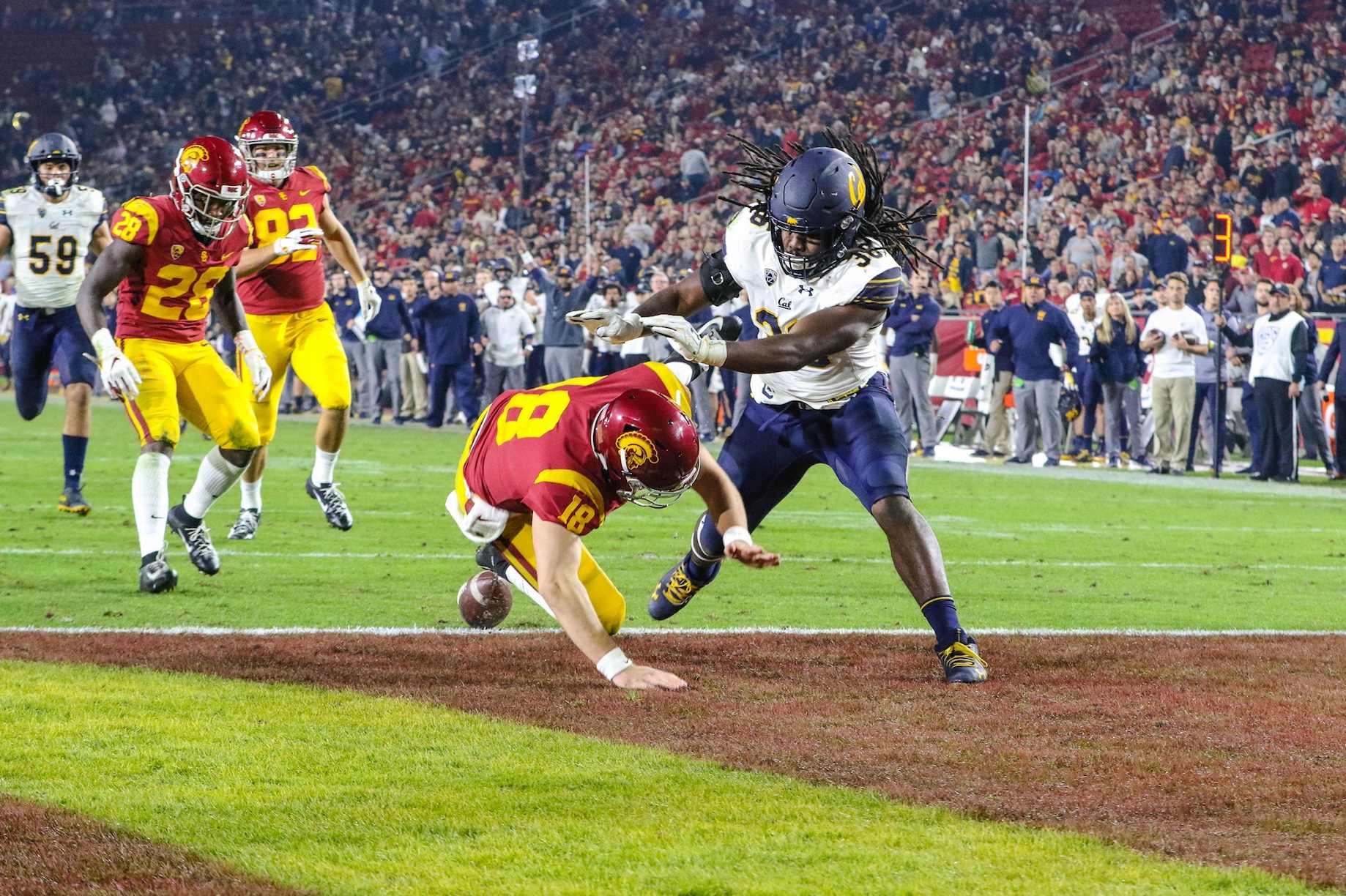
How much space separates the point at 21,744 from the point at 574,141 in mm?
32249

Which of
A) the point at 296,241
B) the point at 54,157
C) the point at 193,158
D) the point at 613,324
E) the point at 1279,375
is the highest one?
the point at 54,157

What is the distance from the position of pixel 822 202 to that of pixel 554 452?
1382 millimetres

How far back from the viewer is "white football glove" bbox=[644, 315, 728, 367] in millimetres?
5473

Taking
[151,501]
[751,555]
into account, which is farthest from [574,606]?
[151,501]

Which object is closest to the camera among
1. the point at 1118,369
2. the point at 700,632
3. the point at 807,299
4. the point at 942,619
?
the point at 942,619

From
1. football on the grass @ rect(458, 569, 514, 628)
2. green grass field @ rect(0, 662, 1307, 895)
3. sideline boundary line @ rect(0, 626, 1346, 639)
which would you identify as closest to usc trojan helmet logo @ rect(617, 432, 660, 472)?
green grass field @ rect(0, 662, 1307, 895)

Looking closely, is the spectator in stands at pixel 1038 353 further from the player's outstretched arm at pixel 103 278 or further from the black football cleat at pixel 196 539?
the player's outstretched arm at pixel 103 278

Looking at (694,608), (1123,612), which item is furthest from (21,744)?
(1123,612)

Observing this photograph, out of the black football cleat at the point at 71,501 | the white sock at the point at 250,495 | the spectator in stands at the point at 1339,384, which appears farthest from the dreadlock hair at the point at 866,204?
the spectator in stands at the point at 1339,384

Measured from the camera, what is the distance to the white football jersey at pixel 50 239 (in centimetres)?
1108

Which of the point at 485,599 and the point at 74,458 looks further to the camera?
the point at 74,458

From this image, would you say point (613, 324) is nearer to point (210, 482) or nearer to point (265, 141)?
point (210, 482)

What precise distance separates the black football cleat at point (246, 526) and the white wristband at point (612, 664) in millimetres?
5172

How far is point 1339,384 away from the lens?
16.0 meters
